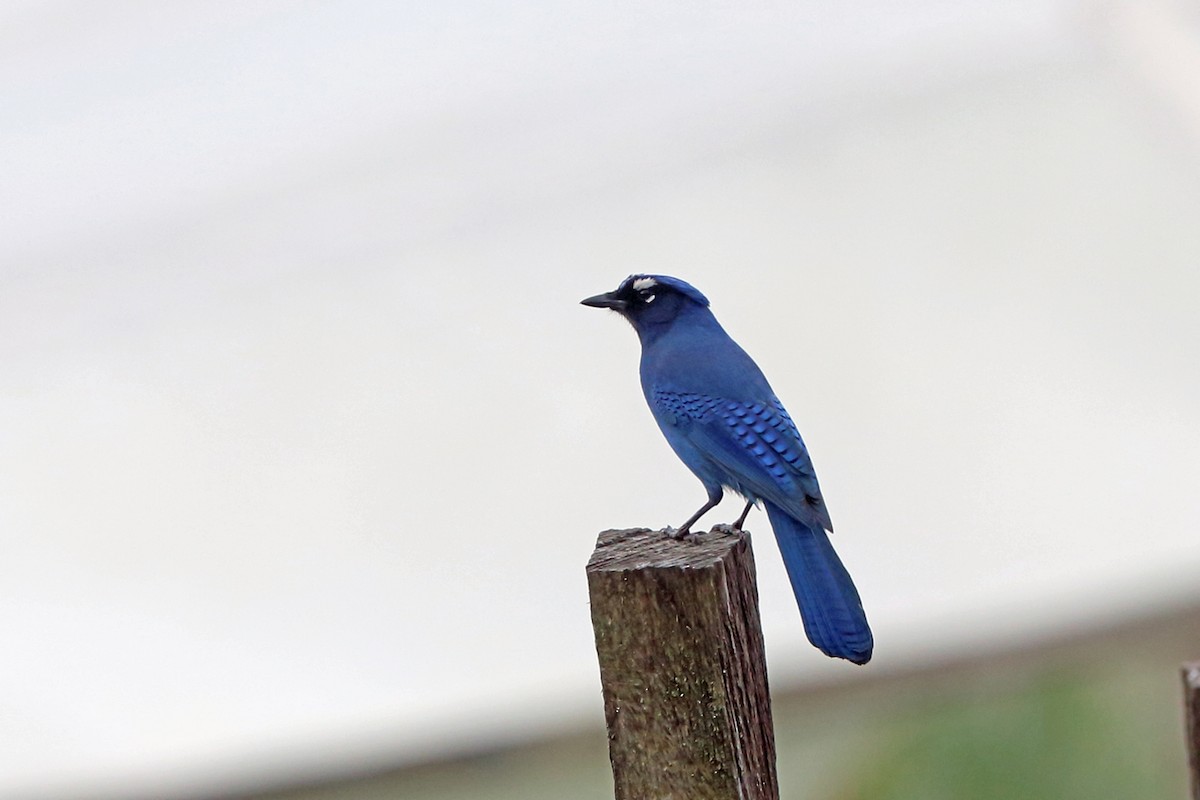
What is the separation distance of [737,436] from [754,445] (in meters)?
Answer: 0.04

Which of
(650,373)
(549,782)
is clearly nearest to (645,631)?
(650,373)

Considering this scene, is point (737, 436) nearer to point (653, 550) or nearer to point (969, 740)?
point (653, 550)

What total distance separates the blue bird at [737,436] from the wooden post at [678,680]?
243 mm

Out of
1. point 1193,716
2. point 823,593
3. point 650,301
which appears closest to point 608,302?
point 650,301

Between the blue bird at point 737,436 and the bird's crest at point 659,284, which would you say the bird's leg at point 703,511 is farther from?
the bird's crest at point 659,284

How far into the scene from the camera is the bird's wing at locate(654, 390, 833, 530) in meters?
1.85

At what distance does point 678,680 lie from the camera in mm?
1273

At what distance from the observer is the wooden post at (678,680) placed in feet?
4.16

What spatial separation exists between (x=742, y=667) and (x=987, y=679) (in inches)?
112

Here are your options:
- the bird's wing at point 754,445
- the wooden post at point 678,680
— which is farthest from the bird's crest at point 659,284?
the wooden post at point 678,680

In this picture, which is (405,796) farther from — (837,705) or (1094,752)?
(1094,752)

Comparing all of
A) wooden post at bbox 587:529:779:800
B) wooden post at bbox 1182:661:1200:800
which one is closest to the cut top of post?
wooden post at bbox 587:529:779:800

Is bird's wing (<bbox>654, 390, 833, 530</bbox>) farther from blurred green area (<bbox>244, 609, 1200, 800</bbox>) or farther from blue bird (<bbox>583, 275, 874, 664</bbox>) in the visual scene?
blurred green area (<bbox>244, 609, 1200, 800</bbox>)

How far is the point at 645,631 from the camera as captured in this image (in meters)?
1.29
